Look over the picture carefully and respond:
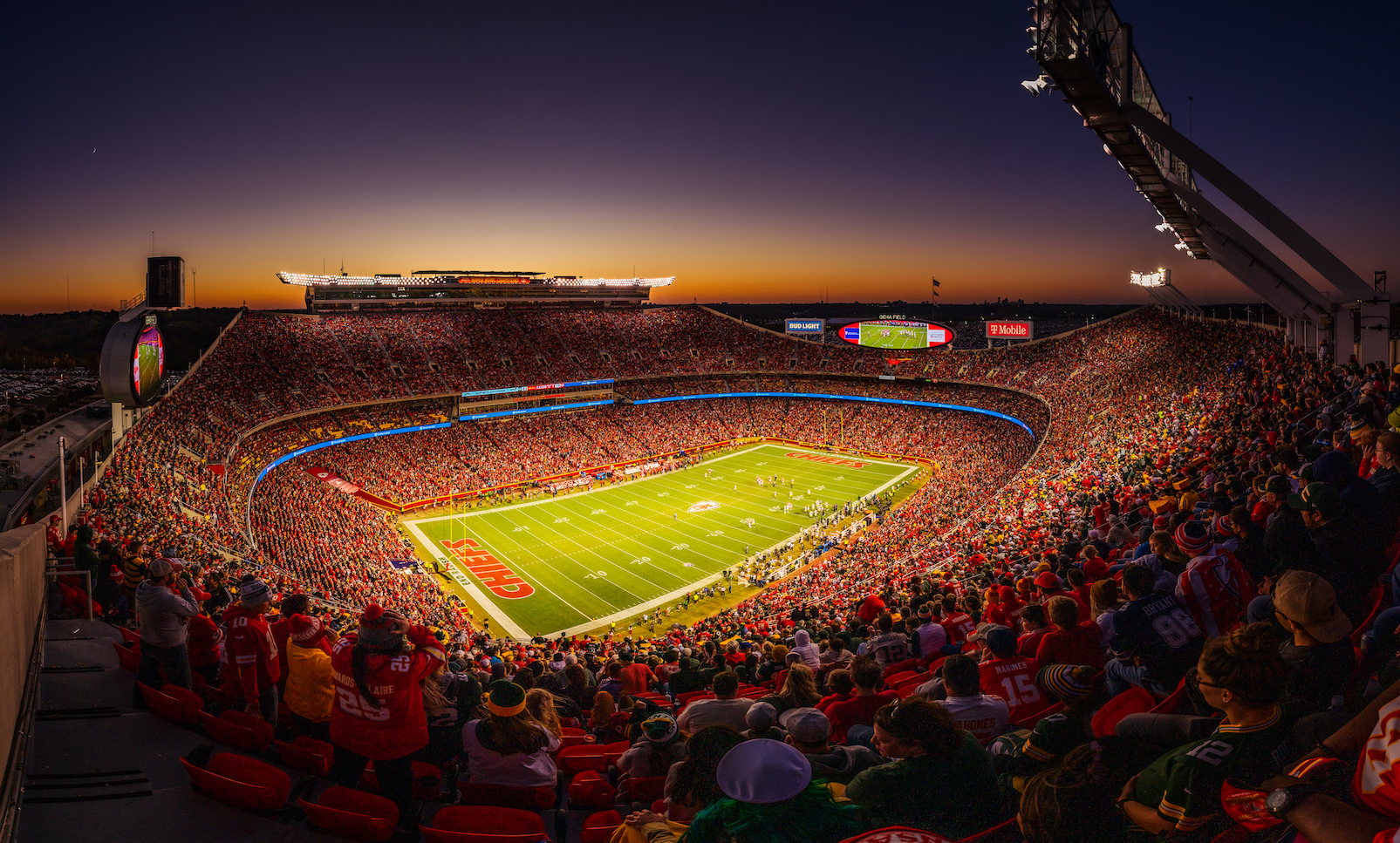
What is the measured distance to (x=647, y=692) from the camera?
894cm

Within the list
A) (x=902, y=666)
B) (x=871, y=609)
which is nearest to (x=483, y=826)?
(x=902, y=666)

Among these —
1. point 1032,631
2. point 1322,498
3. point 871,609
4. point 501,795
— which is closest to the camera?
point 1322,498

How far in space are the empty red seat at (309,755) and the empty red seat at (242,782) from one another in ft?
1.25

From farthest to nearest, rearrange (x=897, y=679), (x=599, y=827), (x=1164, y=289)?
(x=1164, y=289) → (x=897, y=679) → (x=599, y=827)

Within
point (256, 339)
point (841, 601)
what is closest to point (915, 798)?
point (841, 601)

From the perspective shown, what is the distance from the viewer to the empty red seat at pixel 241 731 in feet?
18.8

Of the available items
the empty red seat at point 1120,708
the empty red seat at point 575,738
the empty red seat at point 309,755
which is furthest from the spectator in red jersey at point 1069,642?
the empty red seat at point 309,755

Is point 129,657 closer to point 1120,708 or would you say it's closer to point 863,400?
point 1120,708

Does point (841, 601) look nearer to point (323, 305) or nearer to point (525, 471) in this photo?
point (525, 471)

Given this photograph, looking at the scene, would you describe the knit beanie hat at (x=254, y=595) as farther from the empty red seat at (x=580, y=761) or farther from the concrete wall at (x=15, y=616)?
the empty red seat at (x=580, y=761)

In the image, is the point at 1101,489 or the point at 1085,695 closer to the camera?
the point at 1085,695

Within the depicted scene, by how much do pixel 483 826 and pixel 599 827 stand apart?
0.73m

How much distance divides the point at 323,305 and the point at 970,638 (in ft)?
204

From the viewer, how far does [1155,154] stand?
17156 millimetres
